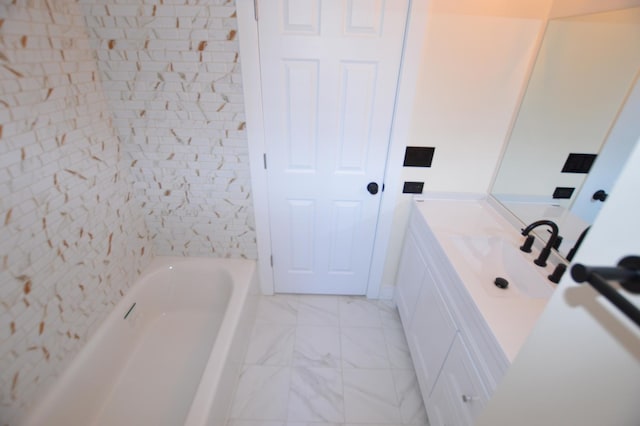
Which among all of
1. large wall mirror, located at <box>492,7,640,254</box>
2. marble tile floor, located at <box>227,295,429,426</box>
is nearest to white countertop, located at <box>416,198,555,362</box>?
large wall mirror, located at <box>492,7,640,254</box>

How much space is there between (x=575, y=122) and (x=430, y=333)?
120 cm

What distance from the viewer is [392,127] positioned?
162 cm

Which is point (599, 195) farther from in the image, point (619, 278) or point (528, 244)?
point (619, 278)

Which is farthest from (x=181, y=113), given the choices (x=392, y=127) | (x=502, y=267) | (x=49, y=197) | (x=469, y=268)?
(x=502, y=267)

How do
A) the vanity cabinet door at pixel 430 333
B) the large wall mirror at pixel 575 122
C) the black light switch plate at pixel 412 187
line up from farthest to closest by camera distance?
the black light switch plate at pixel 412 187 → the vanity cabinet door at pixel 430 333 → the large wall mirror at pixel 575 122

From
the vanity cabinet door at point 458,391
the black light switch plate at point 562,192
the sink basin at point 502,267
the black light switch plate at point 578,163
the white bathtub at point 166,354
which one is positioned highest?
the black light switch plate at point 578,163

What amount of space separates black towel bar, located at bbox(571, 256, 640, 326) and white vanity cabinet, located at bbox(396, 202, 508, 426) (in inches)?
22.2

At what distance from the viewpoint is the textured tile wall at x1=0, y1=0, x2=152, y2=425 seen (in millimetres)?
1046

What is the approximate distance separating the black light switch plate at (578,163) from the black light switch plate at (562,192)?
0.27 ft

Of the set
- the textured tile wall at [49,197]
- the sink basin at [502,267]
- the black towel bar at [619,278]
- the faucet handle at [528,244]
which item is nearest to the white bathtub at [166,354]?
the textured tile wall at [49,197]

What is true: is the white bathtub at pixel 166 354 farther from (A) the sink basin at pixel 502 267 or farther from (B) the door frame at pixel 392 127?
(A) the sink basin at pixel 502 267

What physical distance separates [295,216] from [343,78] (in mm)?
869

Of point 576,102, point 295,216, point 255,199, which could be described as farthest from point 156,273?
point 576,102

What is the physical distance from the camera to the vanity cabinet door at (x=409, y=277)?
66.0 inches
